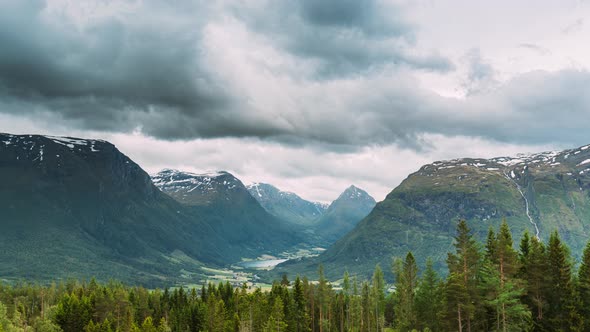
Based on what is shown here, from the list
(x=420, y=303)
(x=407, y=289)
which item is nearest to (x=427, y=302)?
(x=420, y=303)

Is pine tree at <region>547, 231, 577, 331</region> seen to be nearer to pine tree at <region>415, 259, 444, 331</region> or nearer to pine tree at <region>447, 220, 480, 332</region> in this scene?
pine tree at <region>447, 220, 480, 332</region>

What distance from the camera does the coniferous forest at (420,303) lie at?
7675 cm

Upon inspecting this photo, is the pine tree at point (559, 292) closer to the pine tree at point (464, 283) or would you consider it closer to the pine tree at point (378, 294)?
the pine tree at point (464, 283)

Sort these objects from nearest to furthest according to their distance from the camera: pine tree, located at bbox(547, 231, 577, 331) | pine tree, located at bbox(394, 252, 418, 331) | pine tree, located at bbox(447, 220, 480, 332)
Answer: pine tree, located at bbox(447, 220, 480, 332) < pine tree, located at bbox(547, 231, 577, 331) < pine tree, located at bbox(394, 252, 418, 331)

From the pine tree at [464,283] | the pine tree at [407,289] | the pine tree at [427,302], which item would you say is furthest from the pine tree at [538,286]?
the pine tree at [407,289]

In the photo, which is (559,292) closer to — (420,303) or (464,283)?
(464,283)

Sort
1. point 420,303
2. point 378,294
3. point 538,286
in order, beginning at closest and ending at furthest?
point 538,286
point 420,303
point 378,294

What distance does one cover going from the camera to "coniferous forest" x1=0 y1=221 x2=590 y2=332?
252 feet

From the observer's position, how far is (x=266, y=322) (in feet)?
427

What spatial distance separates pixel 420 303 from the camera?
12100 centimetres

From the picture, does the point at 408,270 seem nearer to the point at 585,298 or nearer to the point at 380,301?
the point at 380,301

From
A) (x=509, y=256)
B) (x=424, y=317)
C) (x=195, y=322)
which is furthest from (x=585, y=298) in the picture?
(x=195, y=322)

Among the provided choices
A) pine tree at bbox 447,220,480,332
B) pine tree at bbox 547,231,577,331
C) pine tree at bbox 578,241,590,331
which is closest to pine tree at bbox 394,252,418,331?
pine tree at bbox 447,220,480,332

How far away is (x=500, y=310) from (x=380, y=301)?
101898 mm
